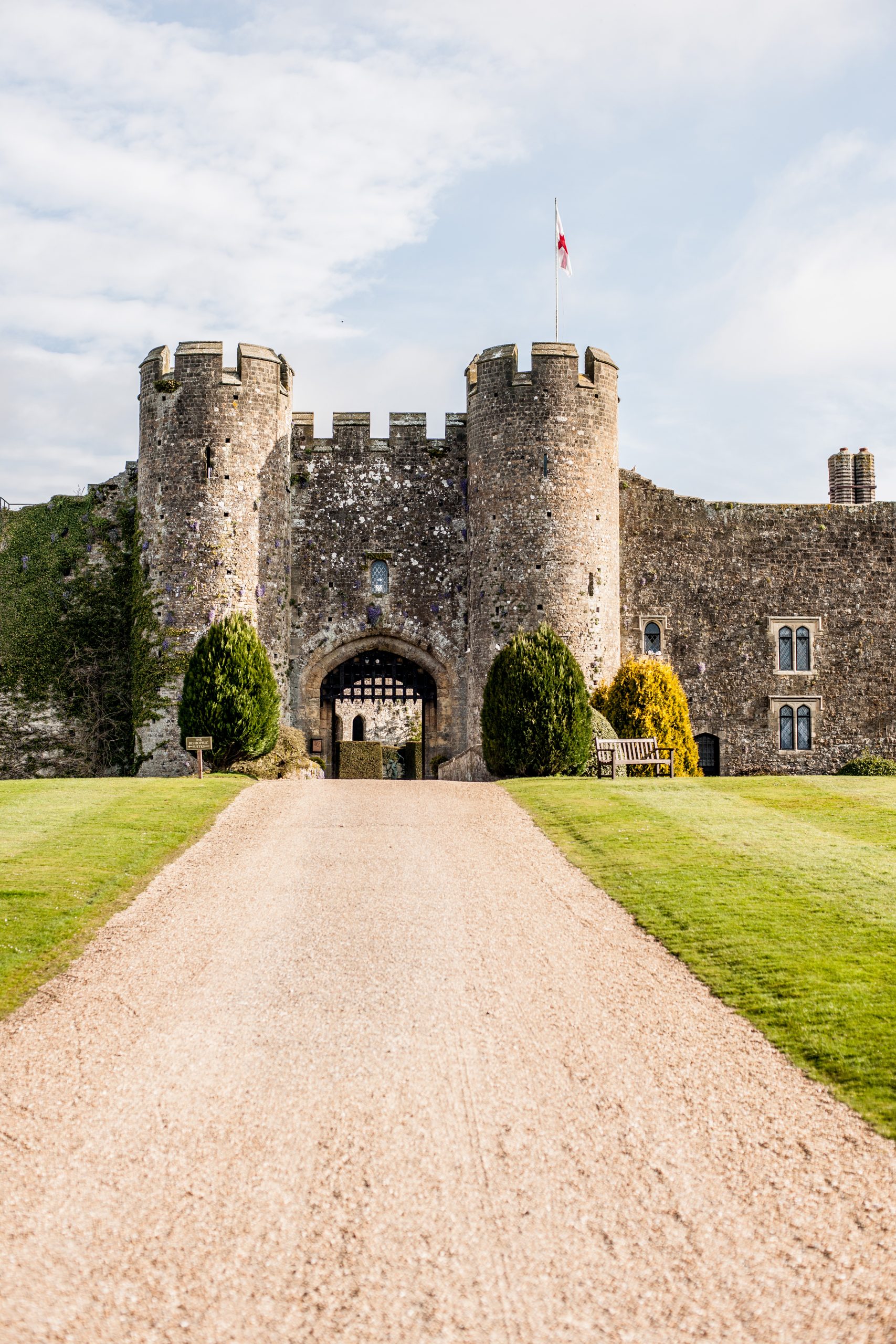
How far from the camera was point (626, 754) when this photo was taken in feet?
78.3

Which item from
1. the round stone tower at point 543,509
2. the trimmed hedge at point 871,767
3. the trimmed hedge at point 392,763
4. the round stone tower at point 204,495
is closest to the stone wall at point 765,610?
the trimmed hedge at point 871,767

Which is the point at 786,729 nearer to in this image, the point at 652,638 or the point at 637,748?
the point at 652,638

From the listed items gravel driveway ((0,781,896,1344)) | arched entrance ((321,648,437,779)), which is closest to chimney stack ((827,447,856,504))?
arched entrance ((321,648,437,779))

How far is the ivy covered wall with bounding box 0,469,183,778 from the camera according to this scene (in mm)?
29406

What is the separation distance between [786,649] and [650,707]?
6845mm

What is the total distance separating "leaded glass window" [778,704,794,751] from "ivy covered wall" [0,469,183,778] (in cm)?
1610

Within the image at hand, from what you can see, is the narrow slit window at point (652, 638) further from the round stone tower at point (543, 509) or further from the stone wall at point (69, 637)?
the stone wall at point (69, 637)

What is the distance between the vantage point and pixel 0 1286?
4.89 metres

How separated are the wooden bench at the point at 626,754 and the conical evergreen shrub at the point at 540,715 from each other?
0.77 meters

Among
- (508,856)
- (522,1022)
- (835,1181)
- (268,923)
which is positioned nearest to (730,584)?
(508,856)

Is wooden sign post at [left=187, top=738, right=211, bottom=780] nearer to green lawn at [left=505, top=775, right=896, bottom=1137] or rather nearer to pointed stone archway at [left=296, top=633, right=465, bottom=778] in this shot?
green lawn at [left=505, top=775, right=896, bottom=1137]

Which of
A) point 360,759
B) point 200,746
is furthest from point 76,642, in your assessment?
point 360,759

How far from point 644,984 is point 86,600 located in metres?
23.6

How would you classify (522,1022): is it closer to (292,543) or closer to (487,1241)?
(487,1241)
